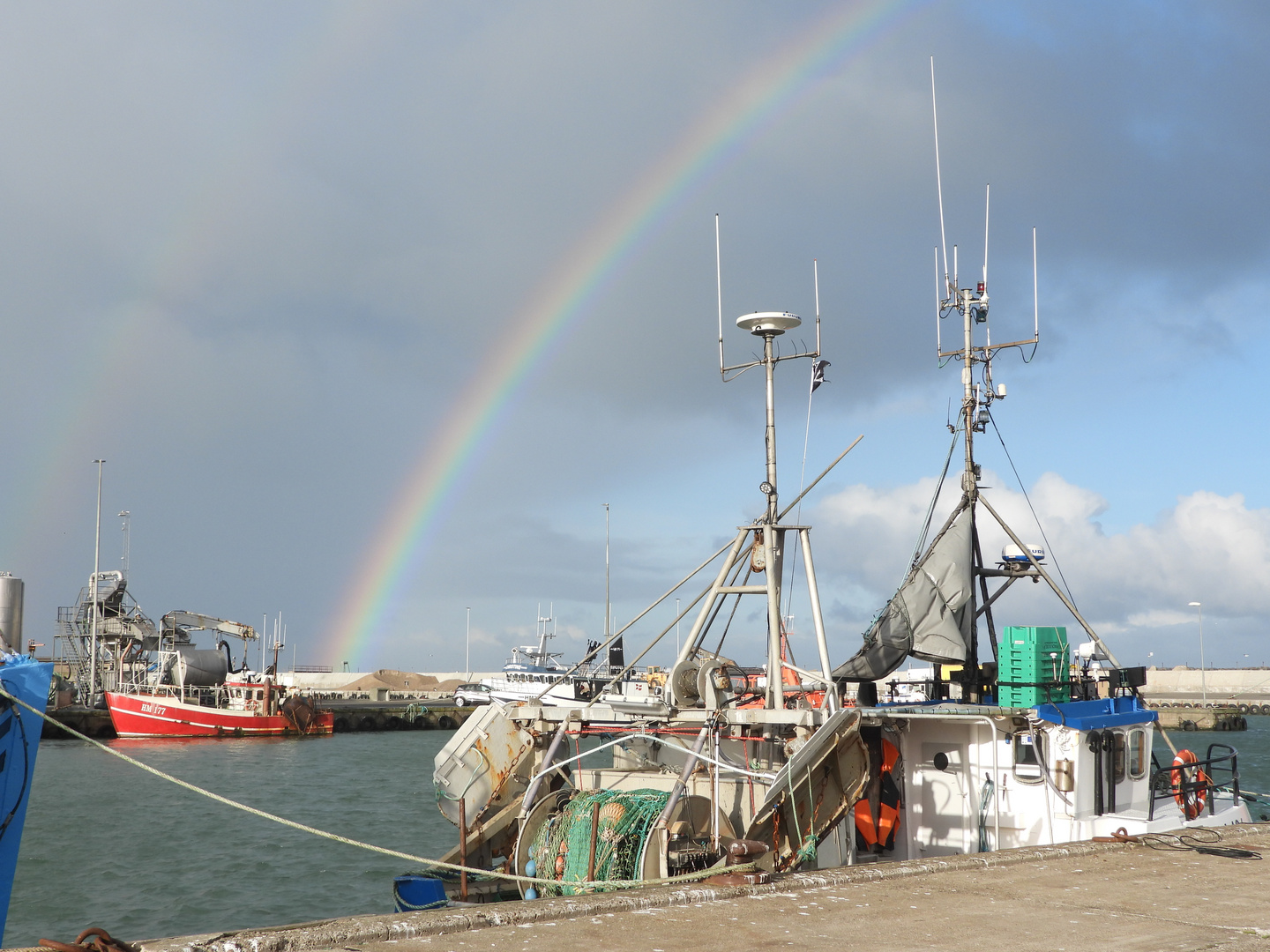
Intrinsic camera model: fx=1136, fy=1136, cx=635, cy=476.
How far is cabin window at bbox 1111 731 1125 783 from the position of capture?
1570cm

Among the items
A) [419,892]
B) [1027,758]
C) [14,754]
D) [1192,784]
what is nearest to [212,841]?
[14,754]

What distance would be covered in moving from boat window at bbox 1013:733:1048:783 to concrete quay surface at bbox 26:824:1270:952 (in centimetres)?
481

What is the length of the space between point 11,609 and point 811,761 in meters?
11.3

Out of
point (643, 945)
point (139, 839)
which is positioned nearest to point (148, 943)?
point (643, 945)

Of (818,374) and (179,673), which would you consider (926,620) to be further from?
(179,673)

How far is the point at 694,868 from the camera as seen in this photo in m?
11.9

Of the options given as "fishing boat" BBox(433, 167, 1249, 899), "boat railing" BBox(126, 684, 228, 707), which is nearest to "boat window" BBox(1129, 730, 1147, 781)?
"fishing boat" BBox(433, 167, 1249, 899)

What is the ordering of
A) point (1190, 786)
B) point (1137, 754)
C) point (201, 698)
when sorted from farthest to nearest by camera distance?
1. point (201, 698)
2. point (1137, 754)
3. point (1190, 786)

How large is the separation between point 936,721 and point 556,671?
7525 centimetres

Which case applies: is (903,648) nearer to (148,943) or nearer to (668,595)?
(668,595)

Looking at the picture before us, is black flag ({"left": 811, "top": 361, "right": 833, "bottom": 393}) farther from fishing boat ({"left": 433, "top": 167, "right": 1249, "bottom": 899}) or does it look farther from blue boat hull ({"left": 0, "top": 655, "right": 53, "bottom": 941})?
blue boat hull ({"left": 0, "top": 655, "right": 53, "bottom": 941})

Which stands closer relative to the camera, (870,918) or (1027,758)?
(870,918)

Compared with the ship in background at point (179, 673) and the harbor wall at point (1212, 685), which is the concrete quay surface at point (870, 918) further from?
the harbor wall at point (1212, 685)

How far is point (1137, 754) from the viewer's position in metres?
16.2
